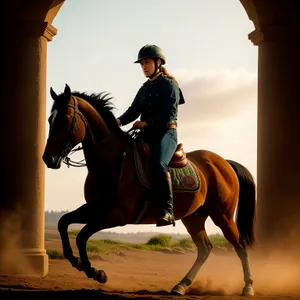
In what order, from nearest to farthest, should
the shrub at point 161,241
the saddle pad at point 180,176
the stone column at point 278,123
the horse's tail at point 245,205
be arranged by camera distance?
the saddle pad at point 180,176
the horse's tail at point 245,205
the stone column at point 278,123
the shrub at point 161,241

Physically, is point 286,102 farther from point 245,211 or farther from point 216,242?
point 216,242

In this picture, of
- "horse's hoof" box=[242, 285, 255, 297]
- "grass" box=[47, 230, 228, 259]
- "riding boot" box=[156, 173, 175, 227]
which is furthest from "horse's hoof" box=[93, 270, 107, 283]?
"grass" box=[47, 230, 228, 259]

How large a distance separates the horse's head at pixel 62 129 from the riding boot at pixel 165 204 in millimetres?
1301

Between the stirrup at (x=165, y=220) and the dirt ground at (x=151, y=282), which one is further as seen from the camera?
the dirt ground at (x=151, y=282)

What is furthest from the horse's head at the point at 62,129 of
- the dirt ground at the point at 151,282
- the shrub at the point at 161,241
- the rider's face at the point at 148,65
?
the shrub at the point at 161,241

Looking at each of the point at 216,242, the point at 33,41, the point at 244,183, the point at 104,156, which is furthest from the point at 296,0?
the point at 216,242

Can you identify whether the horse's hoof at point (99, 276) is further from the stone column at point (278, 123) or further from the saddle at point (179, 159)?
the stone column at point (278, 123)

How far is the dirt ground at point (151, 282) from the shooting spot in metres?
9.80

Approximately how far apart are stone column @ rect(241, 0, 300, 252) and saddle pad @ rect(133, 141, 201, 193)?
2712 mm

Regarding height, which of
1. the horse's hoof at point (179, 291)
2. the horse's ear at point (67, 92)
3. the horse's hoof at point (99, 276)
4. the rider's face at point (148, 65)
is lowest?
the horse's hoof at point (179, 291)

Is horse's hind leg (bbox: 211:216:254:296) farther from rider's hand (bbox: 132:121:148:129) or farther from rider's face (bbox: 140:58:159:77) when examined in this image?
rider's face (bbox: 140:58:159:77)

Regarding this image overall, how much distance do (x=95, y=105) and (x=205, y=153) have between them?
221 centimetres

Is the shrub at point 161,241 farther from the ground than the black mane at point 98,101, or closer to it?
closer to it

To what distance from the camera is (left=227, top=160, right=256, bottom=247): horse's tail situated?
11.2m
